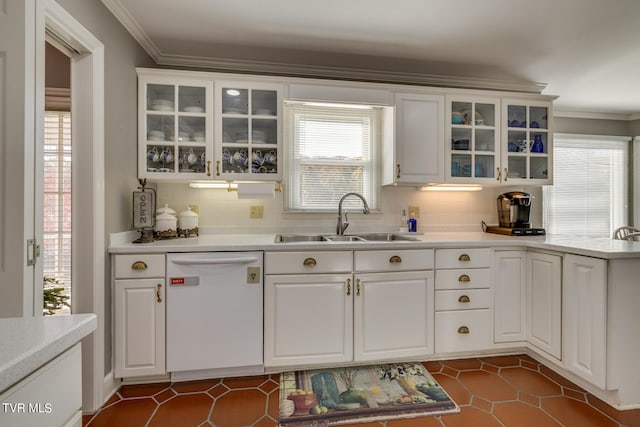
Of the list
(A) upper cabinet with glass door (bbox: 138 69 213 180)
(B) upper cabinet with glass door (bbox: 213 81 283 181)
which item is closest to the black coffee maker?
(B) upper cabinet with glass door (bbox: 213 81 283 181)

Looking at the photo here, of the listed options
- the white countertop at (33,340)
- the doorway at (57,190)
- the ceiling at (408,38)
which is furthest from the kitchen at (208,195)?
the white countertop at (33,340)

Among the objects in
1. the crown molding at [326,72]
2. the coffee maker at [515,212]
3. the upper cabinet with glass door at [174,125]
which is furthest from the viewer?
the coffee maker at [515,212]

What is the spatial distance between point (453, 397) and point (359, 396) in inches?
22.6

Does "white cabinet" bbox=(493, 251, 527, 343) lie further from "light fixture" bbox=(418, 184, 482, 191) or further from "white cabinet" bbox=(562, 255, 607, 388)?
"light fixture" bbox=(418, 184, 482, 191)

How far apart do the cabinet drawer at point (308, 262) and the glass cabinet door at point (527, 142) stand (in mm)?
1744

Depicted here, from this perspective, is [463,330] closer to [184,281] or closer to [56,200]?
[184,281]

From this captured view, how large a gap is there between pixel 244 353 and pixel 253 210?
117cm

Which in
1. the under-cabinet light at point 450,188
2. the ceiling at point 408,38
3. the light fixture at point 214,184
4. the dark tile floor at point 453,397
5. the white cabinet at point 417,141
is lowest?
the dark tile floor at point 453,397

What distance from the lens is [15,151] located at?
47.0 inches

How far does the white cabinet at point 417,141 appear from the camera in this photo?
8.39 ft

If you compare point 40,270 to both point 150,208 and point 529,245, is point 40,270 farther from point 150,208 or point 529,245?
point 529,245

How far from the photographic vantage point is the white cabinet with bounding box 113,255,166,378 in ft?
6.20

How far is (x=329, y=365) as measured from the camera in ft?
6.98

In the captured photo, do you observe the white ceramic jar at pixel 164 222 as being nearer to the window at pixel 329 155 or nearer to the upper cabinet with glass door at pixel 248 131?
the upper cabinet with glass door at pixel 248 131
